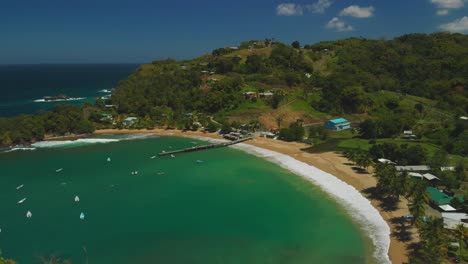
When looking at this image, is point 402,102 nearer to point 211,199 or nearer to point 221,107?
point 221,107

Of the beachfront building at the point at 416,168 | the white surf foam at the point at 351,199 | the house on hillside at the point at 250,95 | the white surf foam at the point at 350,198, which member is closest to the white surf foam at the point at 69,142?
the white surf foam at the point at 350,198

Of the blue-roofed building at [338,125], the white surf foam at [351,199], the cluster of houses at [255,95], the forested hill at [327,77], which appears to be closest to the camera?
the white surf foam at [351,199]

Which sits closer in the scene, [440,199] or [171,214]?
[440,199]

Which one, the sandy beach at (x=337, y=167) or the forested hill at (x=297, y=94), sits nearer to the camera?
the sandy beach at (x=337, y=167)

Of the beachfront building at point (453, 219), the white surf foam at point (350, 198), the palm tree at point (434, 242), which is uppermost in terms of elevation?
the palm tree at point (434, 242)

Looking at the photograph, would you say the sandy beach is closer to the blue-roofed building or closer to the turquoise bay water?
the turquoise bay water

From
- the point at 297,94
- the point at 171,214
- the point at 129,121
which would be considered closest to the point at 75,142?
the point at 129,121

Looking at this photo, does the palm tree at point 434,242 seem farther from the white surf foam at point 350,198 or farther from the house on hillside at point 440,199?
the house on hillside at point 440,199

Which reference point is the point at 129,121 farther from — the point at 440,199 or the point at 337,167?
the point at 440,199
